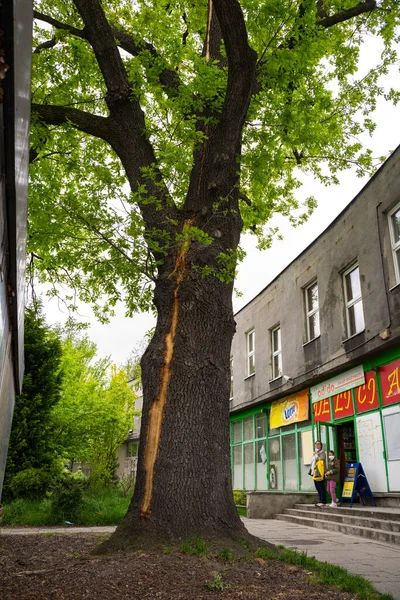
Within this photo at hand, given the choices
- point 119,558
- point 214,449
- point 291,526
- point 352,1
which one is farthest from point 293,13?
point 291,526

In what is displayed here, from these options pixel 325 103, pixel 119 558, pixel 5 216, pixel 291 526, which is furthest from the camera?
pixel 291 526

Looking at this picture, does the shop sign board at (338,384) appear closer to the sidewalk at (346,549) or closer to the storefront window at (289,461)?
the storefront window at (289,461)

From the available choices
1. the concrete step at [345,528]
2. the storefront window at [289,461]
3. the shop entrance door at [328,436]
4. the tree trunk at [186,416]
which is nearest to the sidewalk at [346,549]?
the concrete step at [345,528]

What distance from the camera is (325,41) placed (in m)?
8.20

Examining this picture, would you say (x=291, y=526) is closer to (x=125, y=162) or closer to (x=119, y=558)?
(x=119, y=558)

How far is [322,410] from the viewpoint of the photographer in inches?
597

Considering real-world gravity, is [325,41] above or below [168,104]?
above

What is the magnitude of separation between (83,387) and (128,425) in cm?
297

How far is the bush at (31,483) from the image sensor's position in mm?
12328

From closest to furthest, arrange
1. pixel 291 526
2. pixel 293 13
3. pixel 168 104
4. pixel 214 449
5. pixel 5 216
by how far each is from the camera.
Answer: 1. pixel 5 216
2. pixel 214 449
3. pixel 293 13
4. pixel 168 104
5. pixel 291 526

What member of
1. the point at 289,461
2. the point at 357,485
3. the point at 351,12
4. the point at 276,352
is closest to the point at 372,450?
the point at 357,485

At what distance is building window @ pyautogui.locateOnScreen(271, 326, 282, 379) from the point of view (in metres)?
18.3

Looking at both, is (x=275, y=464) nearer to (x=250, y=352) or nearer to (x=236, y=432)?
(x=236, y=432)

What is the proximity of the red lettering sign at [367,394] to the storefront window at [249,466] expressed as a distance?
8.10 metres
